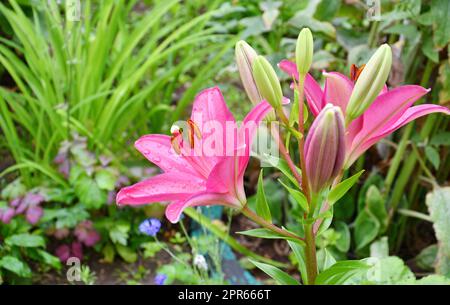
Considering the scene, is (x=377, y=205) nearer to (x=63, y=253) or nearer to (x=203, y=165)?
(x=63, y=253)

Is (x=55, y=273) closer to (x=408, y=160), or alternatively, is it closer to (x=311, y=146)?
(x=408, y=160)

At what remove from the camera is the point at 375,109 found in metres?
0.62

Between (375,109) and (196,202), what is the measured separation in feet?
0.67

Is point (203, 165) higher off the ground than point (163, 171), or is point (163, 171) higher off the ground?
point (163, 171)

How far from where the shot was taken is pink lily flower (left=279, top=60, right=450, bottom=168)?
61cm

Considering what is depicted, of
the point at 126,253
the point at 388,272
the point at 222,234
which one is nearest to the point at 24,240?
the point at 126,253

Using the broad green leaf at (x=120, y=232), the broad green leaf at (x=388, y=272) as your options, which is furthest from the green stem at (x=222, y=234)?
the broad green leaf at (x=388, y=272)

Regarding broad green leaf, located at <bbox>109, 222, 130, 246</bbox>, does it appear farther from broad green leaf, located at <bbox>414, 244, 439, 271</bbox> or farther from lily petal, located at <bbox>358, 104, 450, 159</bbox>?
lily petal, located at <bbox>358, 104, 450, 159</bbox>

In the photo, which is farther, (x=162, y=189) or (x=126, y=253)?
(x=126, y=253)

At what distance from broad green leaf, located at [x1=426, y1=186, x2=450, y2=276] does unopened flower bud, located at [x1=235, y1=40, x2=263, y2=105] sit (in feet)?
2.37

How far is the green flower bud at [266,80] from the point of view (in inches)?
23.4

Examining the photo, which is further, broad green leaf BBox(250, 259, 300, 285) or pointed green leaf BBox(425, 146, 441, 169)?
pointed green leaf BBox(425, 146, 441, 169)

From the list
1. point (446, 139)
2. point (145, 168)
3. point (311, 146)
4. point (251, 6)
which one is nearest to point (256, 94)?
point (311, 146)

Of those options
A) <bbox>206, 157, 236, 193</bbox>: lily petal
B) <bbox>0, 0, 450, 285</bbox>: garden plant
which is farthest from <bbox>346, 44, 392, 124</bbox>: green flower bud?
<bbox>0, 0, 450, 285</bbox>: garden plant
